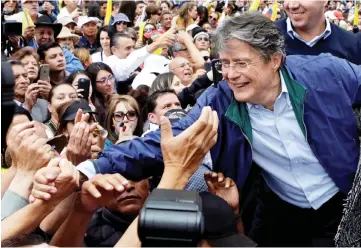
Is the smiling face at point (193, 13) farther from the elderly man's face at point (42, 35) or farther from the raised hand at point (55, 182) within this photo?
the raised hand at point (55, 182)

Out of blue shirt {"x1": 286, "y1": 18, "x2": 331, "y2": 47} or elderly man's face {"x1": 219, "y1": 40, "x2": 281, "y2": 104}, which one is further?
blue shirt {"x1": 286, "y1": 18, "x2": 331, "y2": 47}

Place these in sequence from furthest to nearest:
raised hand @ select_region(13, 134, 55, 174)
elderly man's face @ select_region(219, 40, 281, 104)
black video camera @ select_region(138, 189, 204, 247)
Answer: elderly man's face @ select_region(219, 40, 281, 104) → raised hand @ select_region(13, 134, 55, 174) → black video camera @ select_region(138, 189, 204, 247)

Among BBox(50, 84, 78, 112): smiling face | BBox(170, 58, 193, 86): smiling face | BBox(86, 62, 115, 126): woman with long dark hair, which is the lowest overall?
BBox(86, 62, 115, 126): woman with long dark hair

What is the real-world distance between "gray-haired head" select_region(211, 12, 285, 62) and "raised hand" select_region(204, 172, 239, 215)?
0.45 meters

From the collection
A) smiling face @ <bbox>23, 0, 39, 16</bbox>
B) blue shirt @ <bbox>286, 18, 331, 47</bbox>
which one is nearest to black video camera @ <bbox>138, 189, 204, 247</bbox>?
blue shirt @ <bbox>286, 18, 331, 47</bbox>

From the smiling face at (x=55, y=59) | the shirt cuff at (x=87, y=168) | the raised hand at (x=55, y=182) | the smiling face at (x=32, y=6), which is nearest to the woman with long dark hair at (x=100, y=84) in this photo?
the smiling face at (x=55, y=59)

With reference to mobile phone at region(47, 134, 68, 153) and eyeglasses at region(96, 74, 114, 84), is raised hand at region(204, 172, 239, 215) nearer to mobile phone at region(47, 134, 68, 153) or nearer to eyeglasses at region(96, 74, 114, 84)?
mobile phone at region(47, 134, 68, 153)

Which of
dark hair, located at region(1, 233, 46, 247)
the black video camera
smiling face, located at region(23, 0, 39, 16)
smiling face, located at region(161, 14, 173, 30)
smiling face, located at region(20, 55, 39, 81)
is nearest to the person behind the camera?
the black video camera

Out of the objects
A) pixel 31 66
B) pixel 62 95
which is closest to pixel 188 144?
pixel 62 95

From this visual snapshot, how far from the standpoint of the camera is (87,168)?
1879 mm

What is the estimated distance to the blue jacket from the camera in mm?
2055

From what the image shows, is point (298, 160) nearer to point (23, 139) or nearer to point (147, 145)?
point (147, 145)

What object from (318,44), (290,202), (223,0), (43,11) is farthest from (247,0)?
(290,202)

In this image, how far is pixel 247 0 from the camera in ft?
30.4
